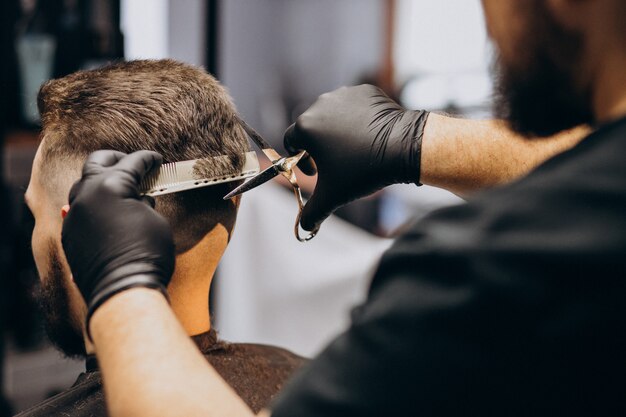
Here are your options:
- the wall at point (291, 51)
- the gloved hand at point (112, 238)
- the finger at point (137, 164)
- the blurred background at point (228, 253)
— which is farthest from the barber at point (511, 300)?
the wall at point (291, 51)

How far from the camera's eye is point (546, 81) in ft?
2.38

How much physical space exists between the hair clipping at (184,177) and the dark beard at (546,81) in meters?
0.59

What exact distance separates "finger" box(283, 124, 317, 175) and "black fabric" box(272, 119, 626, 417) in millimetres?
701

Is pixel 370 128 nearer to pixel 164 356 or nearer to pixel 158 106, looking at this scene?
pixel 158 106

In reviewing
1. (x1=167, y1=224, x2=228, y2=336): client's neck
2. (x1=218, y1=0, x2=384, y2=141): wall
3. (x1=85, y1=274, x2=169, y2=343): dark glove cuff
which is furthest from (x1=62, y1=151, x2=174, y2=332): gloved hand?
(x1=218, y1=0, x2=384, y2=141): wall

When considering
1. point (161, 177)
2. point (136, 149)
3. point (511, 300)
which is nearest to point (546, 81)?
point (511, 300)

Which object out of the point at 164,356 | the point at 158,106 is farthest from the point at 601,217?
the point at 158,106

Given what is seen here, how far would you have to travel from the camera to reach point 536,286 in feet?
1.97

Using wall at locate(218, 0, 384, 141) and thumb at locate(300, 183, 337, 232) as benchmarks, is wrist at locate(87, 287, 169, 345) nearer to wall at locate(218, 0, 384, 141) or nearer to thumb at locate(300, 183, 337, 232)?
thumb at locate(300, 183, 337, 232)

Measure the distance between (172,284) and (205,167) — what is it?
0.88 feet

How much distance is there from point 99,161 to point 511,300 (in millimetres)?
684

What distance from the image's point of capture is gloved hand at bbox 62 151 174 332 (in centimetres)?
90

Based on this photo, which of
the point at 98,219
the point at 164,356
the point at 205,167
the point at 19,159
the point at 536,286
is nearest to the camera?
the point at 536,286

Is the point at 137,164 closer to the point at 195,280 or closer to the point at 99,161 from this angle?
the point at 99,161
